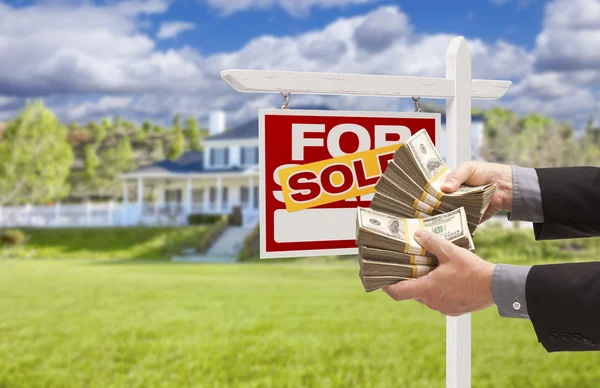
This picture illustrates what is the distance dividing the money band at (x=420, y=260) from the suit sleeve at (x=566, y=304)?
0.32m

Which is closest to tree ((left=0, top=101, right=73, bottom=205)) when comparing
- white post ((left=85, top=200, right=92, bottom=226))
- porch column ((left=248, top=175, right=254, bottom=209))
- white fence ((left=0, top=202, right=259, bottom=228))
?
white fence ((left=0, top=202, right=259, bottom=228))

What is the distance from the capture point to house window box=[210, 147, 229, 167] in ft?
92.0

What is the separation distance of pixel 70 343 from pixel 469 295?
16.5 ft

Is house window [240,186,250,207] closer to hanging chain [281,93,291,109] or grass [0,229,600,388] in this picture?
grass [0,229,600,388]

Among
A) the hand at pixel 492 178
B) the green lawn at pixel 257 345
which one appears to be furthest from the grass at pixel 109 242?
the hand at pixel 492 178

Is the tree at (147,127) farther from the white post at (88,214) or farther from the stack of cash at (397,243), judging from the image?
the stack of cash at (397,243)

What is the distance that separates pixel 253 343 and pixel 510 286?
159 inches

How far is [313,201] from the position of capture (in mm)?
2379

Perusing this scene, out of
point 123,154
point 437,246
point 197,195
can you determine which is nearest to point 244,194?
point 197,195

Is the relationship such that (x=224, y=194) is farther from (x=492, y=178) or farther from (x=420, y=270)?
(x=420, y=270)

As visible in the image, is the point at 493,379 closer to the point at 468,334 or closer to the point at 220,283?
the point at 468,334

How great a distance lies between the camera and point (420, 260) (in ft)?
6.38

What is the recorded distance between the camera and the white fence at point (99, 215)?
2612 centimetres

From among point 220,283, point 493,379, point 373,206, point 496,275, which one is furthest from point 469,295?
point 220,283
